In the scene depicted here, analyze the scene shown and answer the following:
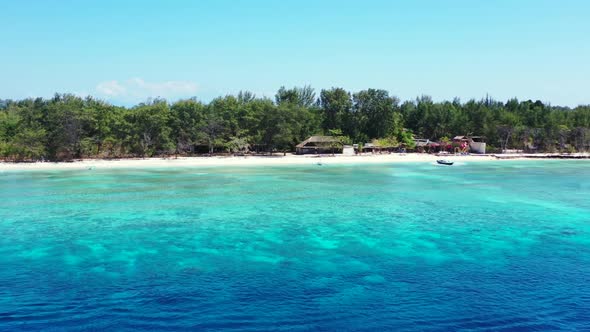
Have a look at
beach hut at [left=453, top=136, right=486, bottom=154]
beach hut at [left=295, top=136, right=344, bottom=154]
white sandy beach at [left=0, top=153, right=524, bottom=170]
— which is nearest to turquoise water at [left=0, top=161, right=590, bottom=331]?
white sandy beach at [left=0, top=153, right=524, bottom=170]

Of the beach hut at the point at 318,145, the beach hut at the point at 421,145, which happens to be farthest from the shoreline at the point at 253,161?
the beach hut at the point at 421,145

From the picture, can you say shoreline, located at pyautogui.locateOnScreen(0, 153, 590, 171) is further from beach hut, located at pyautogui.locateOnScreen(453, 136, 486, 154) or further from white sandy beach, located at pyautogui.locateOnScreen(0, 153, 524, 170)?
beach hut, located at pyautogui.locateOnScreen(453, 136, 486, 154)

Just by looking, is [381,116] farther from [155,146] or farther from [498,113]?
[155,146]

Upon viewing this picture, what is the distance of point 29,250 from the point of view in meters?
19.5

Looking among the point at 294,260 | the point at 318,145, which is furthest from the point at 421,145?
the point at 294,260

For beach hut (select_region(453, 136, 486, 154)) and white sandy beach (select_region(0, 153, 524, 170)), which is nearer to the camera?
white sandy beach (select_region(0, 153, 524, 170))

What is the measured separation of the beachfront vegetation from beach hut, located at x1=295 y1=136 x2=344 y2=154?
2.00 metres

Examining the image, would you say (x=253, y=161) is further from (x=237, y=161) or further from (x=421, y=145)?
(x=421, y=145)

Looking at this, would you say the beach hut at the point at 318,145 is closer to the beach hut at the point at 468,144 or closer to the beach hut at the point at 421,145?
the beach hut at the point at 421,145

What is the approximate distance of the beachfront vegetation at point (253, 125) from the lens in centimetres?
5938

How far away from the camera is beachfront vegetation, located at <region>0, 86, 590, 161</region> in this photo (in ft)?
195

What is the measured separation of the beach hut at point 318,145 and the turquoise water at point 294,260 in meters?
36.4

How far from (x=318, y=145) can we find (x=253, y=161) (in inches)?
528

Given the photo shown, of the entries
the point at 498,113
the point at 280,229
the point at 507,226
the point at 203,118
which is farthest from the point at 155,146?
the point at 498,113
